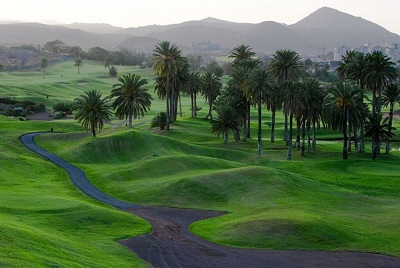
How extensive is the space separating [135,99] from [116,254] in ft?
227

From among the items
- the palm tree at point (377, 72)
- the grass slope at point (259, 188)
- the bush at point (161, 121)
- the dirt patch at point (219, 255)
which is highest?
the palm tree at point (377, 72)

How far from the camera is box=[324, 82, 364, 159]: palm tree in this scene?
293 ft

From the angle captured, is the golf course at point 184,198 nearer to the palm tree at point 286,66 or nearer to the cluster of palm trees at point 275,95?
the cluster of palm trees at point 275,95

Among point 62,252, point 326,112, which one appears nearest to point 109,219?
point 62,252

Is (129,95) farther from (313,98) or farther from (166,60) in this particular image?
(313,98)

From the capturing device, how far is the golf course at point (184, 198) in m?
41.0

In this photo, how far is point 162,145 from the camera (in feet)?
290

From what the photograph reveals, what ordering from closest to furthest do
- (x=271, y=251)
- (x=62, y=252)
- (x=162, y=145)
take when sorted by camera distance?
(x=62, y=252)
(x=271, y=251)
(x=162, y=145)

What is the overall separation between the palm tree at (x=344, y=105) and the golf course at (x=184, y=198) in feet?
22.9

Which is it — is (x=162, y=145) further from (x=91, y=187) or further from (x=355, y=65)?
(x=355, y=65)

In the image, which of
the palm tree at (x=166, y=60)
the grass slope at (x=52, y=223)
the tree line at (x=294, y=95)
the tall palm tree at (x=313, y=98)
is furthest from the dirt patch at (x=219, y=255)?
the palm tree at (x=166, y=60)

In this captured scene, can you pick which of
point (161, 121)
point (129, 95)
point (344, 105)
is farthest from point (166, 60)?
point (344, 105)

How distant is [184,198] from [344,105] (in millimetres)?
41073

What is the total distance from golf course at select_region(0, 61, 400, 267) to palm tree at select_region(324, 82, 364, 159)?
275 inches
